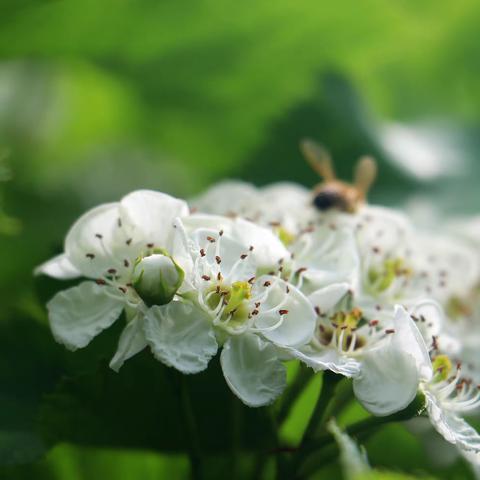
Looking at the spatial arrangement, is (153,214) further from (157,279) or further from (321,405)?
(321,405)

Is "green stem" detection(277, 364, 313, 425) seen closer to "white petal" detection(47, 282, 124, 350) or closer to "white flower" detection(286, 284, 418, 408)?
"white flower" detection(286, 284, 418, 408)

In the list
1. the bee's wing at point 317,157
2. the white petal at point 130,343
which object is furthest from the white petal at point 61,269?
the bee's wing at point 317,157

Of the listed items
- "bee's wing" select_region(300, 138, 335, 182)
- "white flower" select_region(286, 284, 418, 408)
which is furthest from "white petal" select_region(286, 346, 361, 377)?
"bee's wing" select_region(300, 138, 335, 182)

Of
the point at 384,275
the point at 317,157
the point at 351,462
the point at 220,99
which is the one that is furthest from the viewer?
the point at 220,99

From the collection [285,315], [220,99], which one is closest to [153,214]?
[285,315]

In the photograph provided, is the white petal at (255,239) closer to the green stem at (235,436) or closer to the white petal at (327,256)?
the white petal at (327,256)

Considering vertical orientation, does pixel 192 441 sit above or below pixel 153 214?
below
